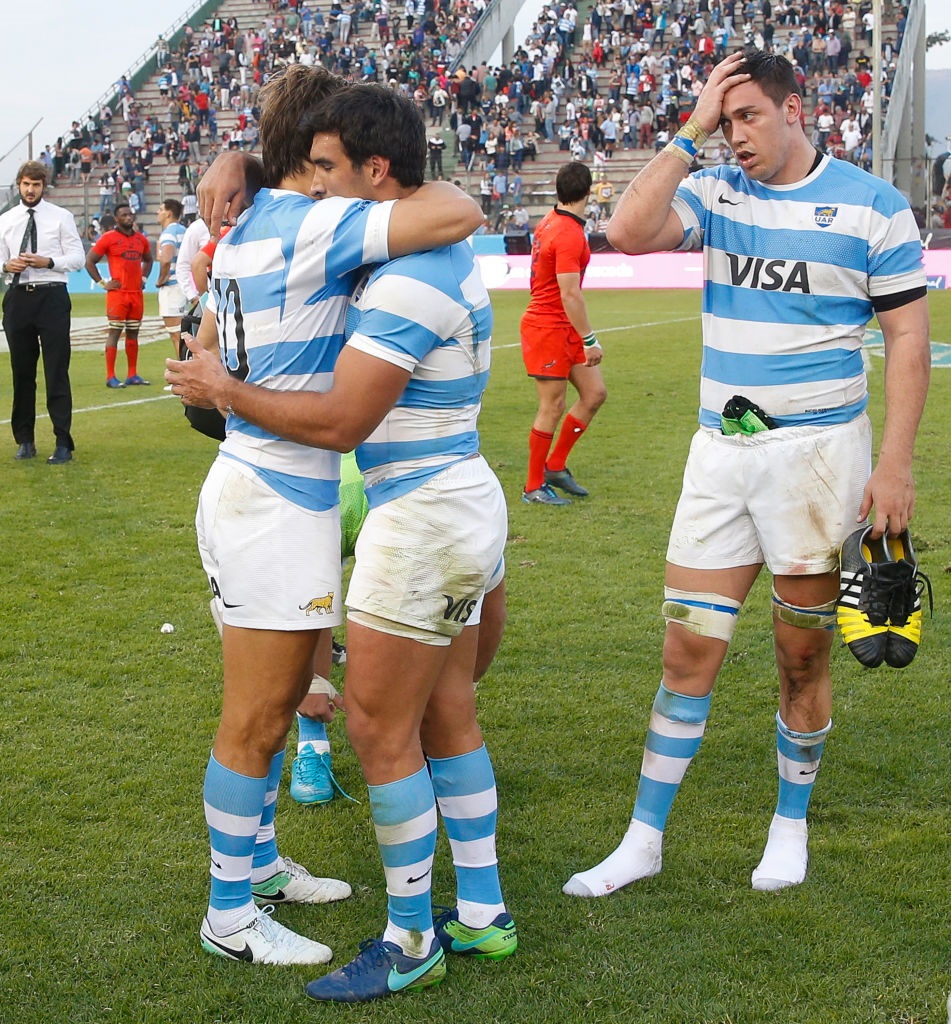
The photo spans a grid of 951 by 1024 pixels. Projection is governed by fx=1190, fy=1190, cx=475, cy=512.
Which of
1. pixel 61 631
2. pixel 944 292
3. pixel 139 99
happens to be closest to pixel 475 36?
pixel 139 99

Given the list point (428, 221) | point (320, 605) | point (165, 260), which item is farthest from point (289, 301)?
point (165, 260)

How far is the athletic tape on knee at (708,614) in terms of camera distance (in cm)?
348

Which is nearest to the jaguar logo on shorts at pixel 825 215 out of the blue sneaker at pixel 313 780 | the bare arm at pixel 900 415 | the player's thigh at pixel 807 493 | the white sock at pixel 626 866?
the bare arm at pixel 900 415

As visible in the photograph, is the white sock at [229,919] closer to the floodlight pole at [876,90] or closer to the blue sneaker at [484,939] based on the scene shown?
the blue sneaker at [484,939]

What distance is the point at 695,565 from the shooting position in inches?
139

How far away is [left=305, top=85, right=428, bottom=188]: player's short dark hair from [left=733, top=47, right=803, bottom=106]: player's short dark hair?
1.05m

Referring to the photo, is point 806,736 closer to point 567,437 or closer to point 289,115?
point 289,115

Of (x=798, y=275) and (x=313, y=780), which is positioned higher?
(x=798, y=275)

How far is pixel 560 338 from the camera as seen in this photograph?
8.29 m

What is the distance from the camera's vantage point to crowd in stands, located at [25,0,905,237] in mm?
34125

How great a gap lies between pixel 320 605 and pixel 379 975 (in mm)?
935

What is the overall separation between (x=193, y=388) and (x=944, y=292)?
73.7 feet

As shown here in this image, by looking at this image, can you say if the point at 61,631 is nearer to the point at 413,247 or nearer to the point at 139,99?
the point at 413,247

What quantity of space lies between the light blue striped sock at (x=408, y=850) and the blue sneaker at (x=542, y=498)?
18.2 ft
